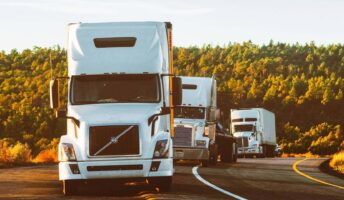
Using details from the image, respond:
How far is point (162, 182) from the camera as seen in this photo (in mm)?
18766

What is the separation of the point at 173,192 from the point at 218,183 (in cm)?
391

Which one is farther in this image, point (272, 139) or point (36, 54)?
point (36, 54)

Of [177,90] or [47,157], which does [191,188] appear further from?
[47,157]

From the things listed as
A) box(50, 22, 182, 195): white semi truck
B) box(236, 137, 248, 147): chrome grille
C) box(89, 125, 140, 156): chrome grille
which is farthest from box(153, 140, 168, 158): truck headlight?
box(236, 137, 248, 147): chrome grille

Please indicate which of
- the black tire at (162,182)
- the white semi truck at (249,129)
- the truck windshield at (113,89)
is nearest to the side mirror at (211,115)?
the truck windshield at (113,89)

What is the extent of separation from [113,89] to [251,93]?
437 ft

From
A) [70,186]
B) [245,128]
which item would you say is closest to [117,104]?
[70,186]

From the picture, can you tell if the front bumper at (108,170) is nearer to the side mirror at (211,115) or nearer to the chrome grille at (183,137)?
the chrome grille at (183,137)

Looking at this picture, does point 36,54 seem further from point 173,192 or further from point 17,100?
point 173,192

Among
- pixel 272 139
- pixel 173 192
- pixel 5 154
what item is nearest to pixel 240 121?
pixel 272 139

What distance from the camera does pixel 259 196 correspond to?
18.1 metres

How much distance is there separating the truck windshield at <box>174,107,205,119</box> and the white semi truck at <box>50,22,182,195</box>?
12979mm

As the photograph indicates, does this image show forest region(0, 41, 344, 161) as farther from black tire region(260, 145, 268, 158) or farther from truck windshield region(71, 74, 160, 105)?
truck windshield region(71, 74, 160, 105)

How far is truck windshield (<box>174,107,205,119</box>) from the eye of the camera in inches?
1315
